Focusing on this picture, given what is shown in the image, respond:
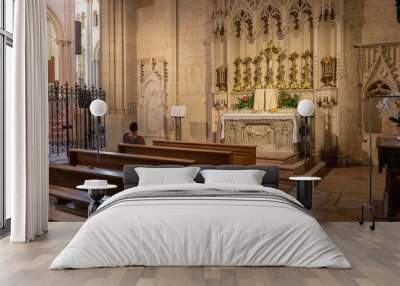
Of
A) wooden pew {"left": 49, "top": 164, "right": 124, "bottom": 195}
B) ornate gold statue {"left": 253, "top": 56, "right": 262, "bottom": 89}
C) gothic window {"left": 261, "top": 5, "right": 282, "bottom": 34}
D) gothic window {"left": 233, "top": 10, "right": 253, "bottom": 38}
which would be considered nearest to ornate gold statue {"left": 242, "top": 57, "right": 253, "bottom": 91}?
ornate gold statue {"left": 253, "top": 56, "right": 262, "bottom": 89}

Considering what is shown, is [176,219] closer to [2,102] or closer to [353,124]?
[2,102]

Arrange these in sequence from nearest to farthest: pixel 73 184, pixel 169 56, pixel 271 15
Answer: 1. pixel 73 184
2. pixel 271 15
3. pixel 169 56

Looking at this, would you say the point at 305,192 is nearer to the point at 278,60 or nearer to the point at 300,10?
the point at 278,60

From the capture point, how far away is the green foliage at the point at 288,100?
10.8 meters

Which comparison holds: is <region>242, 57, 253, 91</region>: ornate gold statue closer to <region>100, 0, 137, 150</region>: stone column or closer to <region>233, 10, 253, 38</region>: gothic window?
<region>233, 10, 253, 38</region>: gothic window

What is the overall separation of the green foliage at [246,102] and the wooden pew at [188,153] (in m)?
3.38

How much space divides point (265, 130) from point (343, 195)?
376 centimetres

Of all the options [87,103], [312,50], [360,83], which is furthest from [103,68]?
[360,83]

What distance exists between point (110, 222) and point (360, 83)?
840 centimetres

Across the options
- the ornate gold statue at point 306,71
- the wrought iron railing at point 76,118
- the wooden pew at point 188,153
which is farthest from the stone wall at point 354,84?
the wrought iron railing at point 76,118

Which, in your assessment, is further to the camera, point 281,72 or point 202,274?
point 281,72

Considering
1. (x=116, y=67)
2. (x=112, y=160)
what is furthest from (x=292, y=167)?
(x=116, y=67)

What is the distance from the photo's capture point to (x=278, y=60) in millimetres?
11516

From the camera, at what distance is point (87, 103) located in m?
11.9
